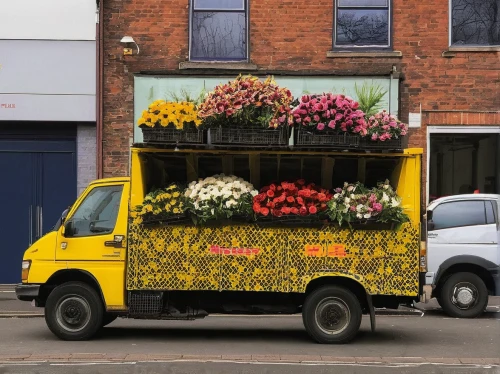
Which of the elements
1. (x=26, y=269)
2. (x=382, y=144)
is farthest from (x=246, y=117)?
(x=26, y=269)

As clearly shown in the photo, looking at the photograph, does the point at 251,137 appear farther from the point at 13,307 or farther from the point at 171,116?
the point at 13,307

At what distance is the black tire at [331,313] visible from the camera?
1052 cm

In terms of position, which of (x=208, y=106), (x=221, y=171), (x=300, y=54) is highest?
(x=300, y=54)

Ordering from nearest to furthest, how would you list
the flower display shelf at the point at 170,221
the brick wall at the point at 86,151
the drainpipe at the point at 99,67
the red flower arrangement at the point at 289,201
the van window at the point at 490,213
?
the red flower arrangement at the point at 289,201, the flower display shelf at the point at 170,221, the van window at the point at 490,213, the drainpipe at the point at 99,67, the brick wall at the point at 86,151

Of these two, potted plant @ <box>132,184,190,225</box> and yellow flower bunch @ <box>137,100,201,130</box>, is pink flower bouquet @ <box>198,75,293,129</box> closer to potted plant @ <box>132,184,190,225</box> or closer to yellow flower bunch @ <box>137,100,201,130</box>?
yellow flower bunch @ <box>137,100,201,130</box>

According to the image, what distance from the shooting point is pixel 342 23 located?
1748cm

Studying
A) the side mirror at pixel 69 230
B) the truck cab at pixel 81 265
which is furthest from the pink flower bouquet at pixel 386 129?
the side mirror at pixel 69 230

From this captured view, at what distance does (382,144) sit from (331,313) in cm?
202

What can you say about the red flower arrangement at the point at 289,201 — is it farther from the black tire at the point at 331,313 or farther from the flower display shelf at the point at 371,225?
the black tire at the point at 331,313

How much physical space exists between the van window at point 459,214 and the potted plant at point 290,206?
416 centimetres

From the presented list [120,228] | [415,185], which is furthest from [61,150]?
[415,185]

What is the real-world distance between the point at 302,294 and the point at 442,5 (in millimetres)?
8554

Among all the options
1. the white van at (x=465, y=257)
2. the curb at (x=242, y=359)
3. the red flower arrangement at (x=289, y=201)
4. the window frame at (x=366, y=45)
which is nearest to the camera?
the curb at (x=242, y=359)

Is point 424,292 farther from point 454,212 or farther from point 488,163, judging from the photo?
point 488,163
